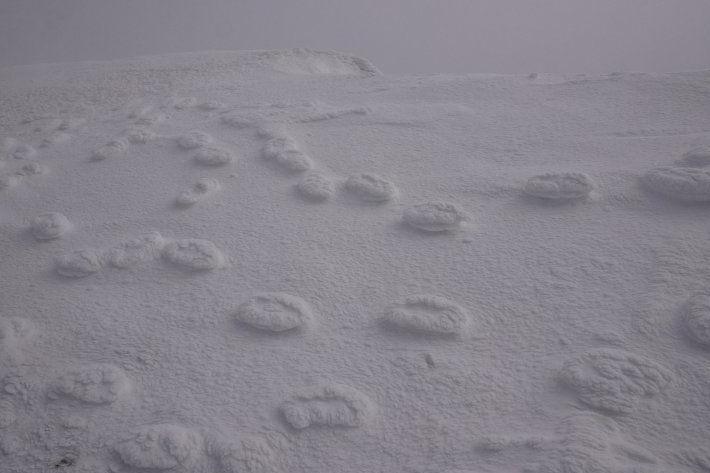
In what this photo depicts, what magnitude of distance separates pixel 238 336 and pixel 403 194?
478mm

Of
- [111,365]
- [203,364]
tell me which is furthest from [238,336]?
[111,365]

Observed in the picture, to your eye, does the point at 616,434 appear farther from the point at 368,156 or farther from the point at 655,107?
the point at 655,107

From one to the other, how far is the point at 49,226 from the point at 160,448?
0.65 metres

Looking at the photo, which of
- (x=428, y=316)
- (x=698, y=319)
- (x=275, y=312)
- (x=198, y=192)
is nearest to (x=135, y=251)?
(x=198, y=192)

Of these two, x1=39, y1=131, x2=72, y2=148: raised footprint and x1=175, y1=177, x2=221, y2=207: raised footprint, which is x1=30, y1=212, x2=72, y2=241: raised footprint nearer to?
x1=175, y1=177, x2=221, y2=207: raised footprint

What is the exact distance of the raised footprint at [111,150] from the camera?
1245 millimetres

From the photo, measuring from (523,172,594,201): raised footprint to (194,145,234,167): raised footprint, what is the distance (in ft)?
2.37

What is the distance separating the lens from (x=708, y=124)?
1121mm

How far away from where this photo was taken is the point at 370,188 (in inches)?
37.9

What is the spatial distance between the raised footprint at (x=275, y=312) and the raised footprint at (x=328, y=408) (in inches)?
4.9

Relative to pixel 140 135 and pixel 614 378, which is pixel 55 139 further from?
pixel 614 378

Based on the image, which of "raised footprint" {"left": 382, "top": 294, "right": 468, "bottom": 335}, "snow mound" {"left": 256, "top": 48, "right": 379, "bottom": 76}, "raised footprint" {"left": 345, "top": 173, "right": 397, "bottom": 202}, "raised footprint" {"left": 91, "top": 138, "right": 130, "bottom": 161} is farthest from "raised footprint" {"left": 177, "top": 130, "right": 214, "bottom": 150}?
"snow mound" {"left": 256, "top": 48, "right": 379, "bottom": 76}

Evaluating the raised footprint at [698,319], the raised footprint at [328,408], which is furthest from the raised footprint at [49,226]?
the raised footprint at [698,319]

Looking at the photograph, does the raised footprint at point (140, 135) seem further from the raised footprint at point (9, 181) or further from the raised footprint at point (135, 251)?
the raised footprint at point (135, 251)
